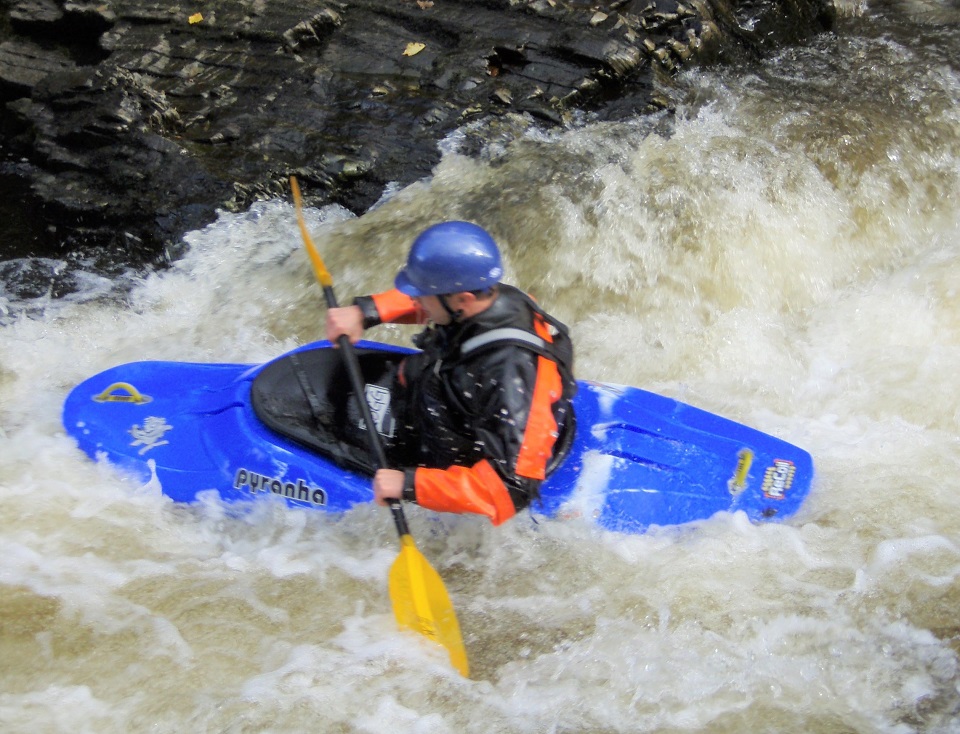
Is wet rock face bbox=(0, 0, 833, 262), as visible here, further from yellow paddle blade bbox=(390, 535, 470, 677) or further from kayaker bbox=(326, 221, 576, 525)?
yellow paddle blade bbox=(390, 535, 470, 677)

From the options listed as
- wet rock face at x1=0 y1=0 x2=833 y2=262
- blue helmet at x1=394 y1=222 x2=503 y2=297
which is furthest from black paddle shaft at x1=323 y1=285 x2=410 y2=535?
wet rock face at x1=0 y1=0 x2=833 y2=262

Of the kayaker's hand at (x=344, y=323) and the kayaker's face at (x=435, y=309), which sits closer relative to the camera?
the kayaker's face at (x=435, y=309)

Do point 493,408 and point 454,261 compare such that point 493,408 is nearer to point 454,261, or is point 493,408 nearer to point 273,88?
point 454,261

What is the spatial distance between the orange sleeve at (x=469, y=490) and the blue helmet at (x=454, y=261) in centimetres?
55

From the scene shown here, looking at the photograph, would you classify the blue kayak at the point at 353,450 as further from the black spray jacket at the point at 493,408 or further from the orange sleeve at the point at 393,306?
the black spray jacket at the point at 493,408

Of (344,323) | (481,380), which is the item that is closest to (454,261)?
(481,380)

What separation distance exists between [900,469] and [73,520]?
10.9 ft

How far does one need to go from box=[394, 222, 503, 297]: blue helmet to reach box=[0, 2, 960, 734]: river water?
1022 millimetres

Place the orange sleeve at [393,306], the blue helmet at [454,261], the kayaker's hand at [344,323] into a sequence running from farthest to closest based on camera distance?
the orange sleeve at [393,306]
the kayaker's hand at [344,323]
the blue helmet at [454,261]

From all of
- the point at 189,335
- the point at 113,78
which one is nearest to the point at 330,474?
the point at 189,335

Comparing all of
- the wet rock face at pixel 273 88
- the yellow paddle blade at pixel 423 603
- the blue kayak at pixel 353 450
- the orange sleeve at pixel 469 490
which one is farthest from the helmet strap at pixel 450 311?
the wet rock face at pixel 273 88

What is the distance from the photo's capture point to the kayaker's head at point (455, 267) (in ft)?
8.52

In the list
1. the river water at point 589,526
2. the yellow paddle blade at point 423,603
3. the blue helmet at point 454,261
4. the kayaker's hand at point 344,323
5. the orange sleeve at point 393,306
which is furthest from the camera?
the orange sleeve at point 393,306

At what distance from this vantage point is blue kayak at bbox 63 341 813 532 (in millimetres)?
3117
